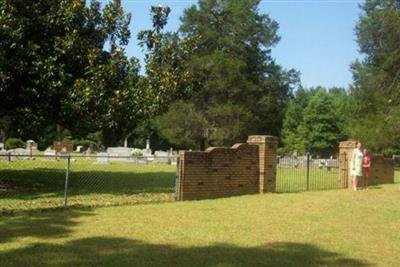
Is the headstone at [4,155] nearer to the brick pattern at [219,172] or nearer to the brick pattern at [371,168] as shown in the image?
the brick pattern at [219,172]

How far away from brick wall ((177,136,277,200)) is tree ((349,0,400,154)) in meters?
36.0

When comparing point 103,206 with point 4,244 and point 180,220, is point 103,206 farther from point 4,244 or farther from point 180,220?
point 4,244

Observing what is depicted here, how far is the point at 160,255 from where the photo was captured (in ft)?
27.1

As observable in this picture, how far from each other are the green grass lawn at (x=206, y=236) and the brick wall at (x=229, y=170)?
111 centimetres

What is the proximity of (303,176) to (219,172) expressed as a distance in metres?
11.5

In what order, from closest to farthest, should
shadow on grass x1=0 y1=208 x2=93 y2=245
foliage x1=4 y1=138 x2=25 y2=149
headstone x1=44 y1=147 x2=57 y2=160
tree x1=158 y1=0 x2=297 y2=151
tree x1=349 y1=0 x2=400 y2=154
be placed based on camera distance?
shadow on grass x1=0 y1=208 x2=93 y2=245, headstone x1=44 y1=147 x2=57 y2=160, tree x1=349 y1=0 x2=400 y2=154, tree x1=158 y1=0 x2=297 y2=151, foliage x1=4 y1=138 x2=25 y2=149

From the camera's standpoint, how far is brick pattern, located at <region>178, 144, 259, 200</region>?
618 inches

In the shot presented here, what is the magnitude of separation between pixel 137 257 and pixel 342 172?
15.2m

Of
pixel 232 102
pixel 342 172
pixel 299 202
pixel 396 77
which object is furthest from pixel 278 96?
pixel 299 202

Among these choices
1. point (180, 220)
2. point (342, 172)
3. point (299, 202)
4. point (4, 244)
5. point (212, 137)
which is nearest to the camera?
point (4, 244)

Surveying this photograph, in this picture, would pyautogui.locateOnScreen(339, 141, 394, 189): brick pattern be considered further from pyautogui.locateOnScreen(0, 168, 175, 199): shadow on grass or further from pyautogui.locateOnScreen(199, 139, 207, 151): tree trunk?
pyautogui.locateOnScreen(199, 139, 207, 151): tree trunk

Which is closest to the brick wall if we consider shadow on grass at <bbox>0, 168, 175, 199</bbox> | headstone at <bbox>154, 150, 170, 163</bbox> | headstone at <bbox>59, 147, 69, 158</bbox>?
shadow on grass at <bbox>0, 168, 175, 199</bbox>

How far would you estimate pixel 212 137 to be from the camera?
203 feet

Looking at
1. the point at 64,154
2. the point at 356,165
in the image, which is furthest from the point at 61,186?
the point at 64,154
